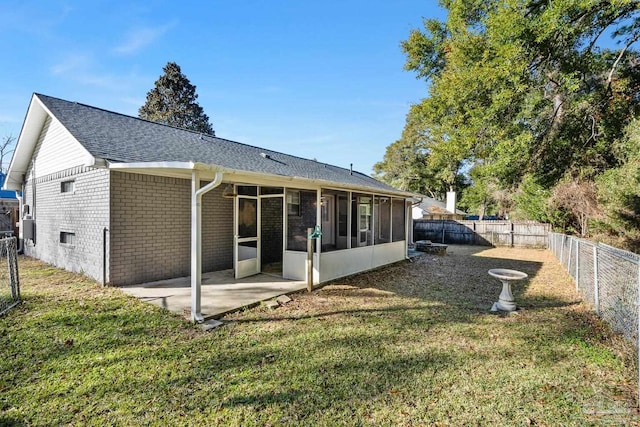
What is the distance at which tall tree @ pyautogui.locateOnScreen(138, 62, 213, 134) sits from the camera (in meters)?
30.9

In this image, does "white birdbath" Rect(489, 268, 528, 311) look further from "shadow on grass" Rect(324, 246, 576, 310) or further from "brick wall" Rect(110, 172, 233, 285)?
"brick wall" Rect(110, 172, 233, 285)

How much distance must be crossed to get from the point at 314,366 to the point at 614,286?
4.86 metres

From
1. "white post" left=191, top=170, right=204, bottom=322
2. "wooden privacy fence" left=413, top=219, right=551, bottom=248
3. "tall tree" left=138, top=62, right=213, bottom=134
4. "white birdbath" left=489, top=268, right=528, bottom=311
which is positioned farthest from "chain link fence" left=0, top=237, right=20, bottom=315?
"tall tree" left=138, top=62, right=213, bottom=134

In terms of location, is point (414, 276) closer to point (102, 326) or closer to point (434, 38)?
Result: point (102, 326)

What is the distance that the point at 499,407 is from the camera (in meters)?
2.92

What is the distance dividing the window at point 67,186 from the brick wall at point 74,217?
10 cm

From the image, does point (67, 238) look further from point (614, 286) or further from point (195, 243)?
point (614, 286)

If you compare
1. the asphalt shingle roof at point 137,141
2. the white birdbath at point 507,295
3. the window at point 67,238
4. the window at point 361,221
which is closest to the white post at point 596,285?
the white birdbath at point 507,295

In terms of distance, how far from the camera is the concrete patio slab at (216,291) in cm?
564

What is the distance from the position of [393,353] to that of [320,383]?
1.21 m

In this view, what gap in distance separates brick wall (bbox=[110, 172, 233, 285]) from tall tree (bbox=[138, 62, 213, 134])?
26.5 meters

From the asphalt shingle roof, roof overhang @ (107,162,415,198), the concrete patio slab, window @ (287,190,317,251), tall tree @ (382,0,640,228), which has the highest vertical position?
tall tree @ (382,0,640,228)

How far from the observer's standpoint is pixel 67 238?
28.4 feet

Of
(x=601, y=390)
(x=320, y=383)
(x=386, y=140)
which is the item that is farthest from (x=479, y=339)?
(x=386, y=140)
